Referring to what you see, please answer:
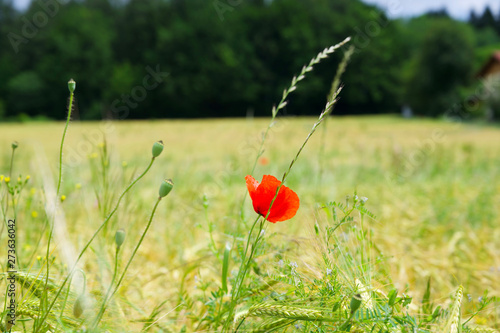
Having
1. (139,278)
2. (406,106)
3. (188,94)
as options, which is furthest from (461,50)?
(139,278)

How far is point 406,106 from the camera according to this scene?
37250mm

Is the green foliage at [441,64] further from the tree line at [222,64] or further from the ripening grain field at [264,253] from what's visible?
the ripening grain field at [264,253]

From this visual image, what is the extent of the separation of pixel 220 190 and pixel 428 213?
1375 mm

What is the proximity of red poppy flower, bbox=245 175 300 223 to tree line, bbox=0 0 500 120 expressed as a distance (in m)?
30.4

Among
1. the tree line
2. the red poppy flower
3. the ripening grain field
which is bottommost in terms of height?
the ripening grain field

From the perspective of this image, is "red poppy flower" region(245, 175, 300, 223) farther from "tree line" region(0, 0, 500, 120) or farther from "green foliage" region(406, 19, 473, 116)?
"green foliage" region(406, 19, 473, 116)

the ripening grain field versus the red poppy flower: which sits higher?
the red poppy flower

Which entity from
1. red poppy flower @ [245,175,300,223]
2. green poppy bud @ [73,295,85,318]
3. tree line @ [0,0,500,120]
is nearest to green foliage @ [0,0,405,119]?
tree line @ [0,0,500,120]

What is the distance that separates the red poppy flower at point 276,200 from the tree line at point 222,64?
3038 centimetres

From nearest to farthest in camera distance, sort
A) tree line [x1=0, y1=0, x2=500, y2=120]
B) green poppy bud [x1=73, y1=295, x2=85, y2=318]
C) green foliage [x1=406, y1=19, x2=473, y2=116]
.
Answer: green poppy bud [x1=73, y1=295, x2=85, y2=318] < green foliage [x1=406, y1=19, x2=473, y2=116] < tree line [x1=0, y1=0, x2=500, y2=120]

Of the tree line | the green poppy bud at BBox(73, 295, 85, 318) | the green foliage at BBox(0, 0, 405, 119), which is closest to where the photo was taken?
the green poppy bud at BBox(73, 295, 85, 318)

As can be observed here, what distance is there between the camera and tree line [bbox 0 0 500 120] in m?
32.1

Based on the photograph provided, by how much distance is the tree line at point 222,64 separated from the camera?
32062 millimetres

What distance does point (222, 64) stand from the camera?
3378 cm
